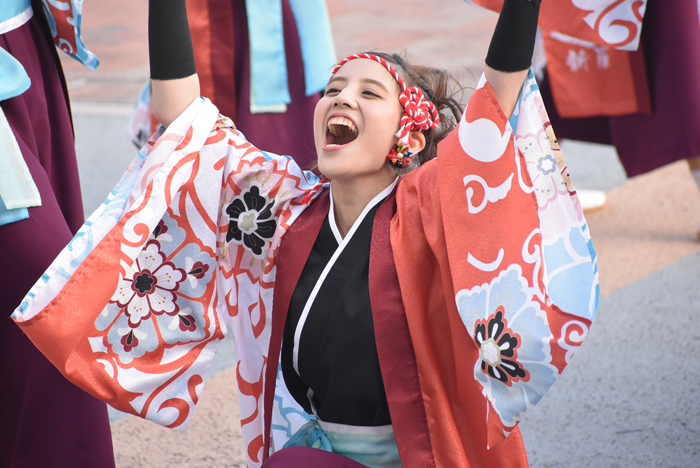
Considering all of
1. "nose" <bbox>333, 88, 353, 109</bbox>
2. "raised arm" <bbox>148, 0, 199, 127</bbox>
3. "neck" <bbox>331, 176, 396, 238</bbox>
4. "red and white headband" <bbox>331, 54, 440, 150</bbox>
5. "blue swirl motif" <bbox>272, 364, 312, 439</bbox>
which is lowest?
"blue swirl motif" <bbox>272, 364, 312, 439</bbox>

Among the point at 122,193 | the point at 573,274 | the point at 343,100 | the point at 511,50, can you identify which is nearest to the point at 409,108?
the point at 343,100

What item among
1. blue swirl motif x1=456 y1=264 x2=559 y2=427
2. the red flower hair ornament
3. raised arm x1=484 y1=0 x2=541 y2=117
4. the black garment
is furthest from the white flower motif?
raised arm x1=484 y1=0 x2=541 y2=117

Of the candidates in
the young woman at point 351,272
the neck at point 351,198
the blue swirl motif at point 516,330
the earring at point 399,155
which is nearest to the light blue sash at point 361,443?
the young woman at point 351,272

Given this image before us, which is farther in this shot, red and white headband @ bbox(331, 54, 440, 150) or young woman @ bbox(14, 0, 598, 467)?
red and white headband @ bbox(331, 54, 440, 150)

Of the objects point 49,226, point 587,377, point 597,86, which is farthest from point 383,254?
point 597,86

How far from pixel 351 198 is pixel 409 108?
0.64 feet

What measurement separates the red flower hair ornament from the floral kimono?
60 mm

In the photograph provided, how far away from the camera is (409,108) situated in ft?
4.52

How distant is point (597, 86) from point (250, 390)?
5.72ft

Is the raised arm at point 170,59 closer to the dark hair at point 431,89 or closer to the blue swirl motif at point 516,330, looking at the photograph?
the dark hair at point 431,89

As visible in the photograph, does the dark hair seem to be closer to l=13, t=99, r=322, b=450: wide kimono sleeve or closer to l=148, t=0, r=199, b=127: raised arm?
l=13, t=99, r=322, b=450: wide kimono sleeve

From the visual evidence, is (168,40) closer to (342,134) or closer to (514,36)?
(342,134)

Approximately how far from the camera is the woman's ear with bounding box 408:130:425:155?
Result: 1.41m

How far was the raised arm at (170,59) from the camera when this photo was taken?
1302 millimetres
